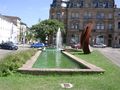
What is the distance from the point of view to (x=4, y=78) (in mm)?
14953

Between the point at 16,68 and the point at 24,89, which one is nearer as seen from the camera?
the point at 24,89

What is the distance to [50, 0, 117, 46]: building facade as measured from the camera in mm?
117188

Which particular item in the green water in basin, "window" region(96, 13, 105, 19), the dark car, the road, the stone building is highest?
"window" region(96, 13, 105, 19)

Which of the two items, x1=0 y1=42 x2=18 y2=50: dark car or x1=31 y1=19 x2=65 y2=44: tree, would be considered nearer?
x1=0 y1=42 x2=18 y2=50: dark car

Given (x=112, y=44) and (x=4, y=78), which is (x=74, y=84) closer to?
(x=4, y=78)

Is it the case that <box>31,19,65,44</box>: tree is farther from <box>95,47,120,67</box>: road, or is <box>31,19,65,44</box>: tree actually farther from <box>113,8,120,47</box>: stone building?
<box>95,47,120,67</box>: road

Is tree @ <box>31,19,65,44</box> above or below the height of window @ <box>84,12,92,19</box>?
below

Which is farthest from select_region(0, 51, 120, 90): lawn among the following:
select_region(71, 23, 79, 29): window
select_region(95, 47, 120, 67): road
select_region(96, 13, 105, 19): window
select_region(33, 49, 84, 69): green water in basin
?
select_region(96, 13, 105, 19): window

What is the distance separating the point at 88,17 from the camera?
4643 inches

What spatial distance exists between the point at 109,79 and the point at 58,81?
2.31 meters

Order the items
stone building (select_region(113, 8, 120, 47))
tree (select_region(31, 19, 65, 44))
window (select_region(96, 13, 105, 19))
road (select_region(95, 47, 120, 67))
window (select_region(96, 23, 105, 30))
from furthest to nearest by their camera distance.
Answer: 1. window (select_region(96, 13, 105, 19))
2. window (select_region(96, 23, 105, 30))
3. stone building (select_region(113, 8, 120, 47))
4. tree (select_region(31, 19, 65, 44))
5. road (select_region(95, 47, 120, 67))

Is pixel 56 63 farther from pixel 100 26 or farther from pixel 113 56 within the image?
pixel 100 26

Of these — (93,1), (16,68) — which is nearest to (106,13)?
(93,1)

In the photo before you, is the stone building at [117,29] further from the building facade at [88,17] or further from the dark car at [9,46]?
the dark car at [9,46]
